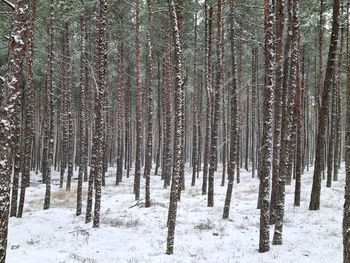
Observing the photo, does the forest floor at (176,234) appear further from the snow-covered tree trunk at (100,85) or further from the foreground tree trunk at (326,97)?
the snow-covered tree trunk at (100,85)

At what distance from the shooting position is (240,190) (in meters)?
24.5

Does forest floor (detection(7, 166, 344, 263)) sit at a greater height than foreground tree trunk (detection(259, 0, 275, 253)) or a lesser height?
lesser

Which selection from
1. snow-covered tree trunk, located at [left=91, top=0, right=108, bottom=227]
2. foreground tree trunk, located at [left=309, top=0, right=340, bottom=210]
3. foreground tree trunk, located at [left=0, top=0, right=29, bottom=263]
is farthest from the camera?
foreground tree trunk, located at [left=309, top=0, right=340, bottom=210]

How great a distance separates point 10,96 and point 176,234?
27.7ft

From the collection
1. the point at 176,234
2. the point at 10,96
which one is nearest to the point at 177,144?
the point at 176,234

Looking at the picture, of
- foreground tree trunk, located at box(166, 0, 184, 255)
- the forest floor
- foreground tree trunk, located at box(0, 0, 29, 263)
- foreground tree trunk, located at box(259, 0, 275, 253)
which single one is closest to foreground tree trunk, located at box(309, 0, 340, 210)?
the forest floor

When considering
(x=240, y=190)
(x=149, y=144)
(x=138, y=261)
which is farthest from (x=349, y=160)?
(x=240, y=190)

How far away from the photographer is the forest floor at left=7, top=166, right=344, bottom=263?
34.1ft

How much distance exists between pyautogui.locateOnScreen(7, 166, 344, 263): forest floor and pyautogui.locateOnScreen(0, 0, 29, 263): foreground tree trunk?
3688 mm

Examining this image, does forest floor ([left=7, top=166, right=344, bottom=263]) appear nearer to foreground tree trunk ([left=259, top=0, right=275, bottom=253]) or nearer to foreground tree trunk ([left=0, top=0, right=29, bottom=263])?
foreground tree trunk ([left=259, top=0, right=275, bottom=253])

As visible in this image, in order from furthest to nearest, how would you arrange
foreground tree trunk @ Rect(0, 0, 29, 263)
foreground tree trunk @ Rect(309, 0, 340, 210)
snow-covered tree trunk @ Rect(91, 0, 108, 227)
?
foreground tree trunk @ Rect(309, 0, 340, 210)
snow-covered tree trunk @ Rect(91, 0, 108, 227)
foreground tree trunk @ Rect(0, 0, 29, 263)

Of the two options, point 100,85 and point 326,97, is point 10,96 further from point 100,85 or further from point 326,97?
point 326,97

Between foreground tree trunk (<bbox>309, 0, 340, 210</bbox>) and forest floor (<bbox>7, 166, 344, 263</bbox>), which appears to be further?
foreground tree trunk (<bbox>309, 0, 340, 210</bbox>)

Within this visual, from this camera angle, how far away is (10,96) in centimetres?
681
